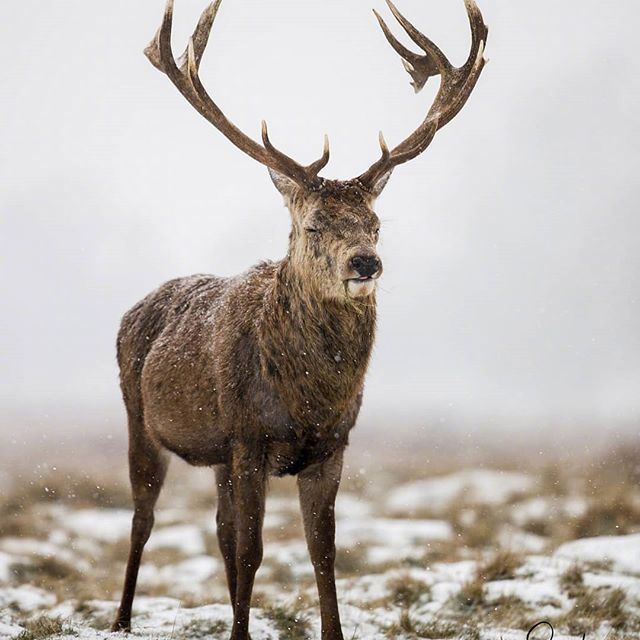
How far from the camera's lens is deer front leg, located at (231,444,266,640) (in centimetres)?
436

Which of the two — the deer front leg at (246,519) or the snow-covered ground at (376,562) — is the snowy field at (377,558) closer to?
the snow-covered ground at (376,562)

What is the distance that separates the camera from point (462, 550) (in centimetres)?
819

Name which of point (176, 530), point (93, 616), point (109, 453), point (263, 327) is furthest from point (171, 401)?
point (109, 453)

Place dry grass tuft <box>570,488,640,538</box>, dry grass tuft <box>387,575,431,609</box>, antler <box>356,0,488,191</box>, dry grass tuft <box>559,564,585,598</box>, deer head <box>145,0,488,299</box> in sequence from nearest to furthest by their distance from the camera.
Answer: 1. deer head <box>145,0,488,299</box>
2. antler <box>356,0,488,191</box>
3. dry grass tuft <box>559,564,585,598</box>
4. dry grass tuft <box>387,575,431,609</box>
5. dry grass tuft <box>570,488,640,538</box>

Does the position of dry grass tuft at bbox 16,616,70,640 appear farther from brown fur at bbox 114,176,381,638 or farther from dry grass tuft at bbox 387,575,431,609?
dry grass tuft at bbox 387,575,431,609

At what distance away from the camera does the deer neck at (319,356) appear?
4320 mm

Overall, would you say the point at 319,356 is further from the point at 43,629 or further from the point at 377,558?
the point at 377,558

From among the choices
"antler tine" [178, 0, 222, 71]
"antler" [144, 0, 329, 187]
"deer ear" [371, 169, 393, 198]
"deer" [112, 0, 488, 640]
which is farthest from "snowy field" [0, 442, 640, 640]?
"antler tine" [178, 0, 222, 71]

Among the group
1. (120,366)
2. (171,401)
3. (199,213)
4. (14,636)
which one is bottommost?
(14,636)

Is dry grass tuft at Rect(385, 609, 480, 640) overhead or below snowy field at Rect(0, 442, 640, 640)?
below

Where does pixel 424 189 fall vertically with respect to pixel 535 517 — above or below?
above

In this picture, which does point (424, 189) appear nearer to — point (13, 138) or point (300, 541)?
point (300, 541)

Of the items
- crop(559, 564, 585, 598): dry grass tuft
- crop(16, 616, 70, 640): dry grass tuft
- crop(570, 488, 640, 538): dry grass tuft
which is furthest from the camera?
crop(570, 488, 640, 538): dry grass tuft

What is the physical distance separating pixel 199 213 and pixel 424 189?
86.1ft
